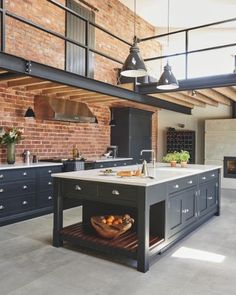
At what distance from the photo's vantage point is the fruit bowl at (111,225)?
340 cm

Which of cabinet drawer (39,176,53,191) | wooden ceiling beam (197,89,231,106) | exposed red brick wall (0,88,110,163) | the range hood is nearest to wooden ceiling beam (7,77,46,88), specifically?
exposed red brick wall (0,88,110,163)

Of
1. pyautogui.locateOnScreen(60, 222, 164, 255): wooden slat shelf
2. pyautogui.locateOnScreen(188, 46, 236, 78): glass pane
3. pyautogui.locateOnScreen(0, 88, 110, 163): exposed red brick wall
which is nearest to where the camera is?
pyautogui.locateOnScreen(60, 222, 164, 255): wooden slat shelf

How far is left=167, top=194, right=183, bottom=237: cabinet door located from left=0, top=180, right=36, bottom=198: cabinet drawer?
2570 mm

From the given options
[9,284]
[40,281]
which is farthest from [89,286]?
A: [9,284]

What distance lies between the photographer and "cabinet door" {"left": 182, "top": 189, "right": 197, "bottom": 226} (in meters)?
4.04

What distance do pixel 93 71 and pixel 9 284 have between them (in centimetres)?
578

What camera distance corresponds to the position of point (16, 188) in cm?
482

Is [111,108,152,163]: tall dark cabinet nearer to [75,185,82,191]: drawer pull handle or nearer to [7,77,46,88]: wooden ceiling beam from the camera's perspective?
[7,77,46,88]: wooden ceiling beam

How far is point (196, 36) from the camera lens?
929cm

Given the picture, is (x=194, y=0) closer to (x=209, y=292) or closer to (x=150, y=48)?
(x=150, y=48)

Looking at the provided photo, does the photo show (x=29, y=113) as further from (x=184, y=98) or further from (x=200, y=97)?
(x=200, y=97)

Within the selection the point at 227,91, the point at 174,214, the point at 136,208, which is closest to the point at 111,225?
the point at 136,208

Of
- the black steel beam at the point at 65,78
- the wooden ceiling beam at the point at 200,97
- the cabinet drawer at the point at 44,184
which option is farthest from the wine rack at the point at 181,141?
the cabinet drawer at the point at 44,184

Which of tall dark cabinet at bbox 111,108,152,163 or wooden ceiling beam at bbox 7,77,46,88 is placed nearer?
wooden ceiling beam at bbox 7,77,46,88
